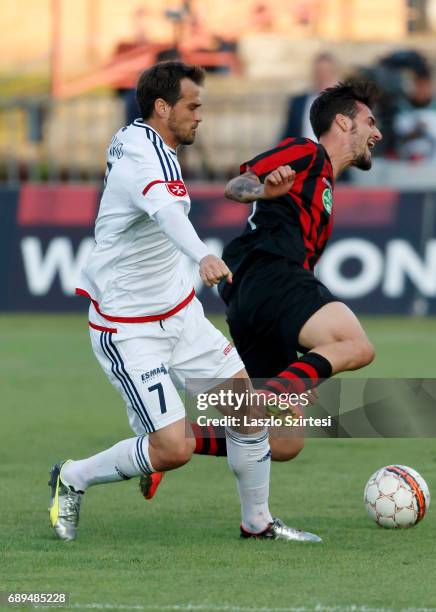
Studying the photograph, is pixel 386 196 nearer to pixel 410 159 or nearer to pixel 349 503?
pixel 410 159

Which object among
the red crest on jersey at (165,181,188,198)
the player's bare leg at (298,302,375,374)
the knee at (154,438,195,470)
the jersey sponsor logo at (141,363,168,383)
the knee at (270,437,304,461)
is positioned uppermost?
Answer: the red crest on jersey at (165,181,188,198)

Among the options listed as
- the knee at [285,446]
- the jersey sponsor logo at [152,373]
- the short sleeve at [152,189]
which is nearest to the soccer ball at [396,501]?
the knee at [285,446]

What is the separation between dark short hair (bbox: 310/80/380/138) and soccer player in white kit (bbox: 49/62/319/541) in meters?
0.84

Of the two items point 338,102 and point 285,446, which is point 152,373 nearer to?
point 285,446

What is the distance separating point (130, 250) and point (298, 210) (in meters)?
0.92

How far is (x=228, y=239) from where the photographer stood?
48.8 ft

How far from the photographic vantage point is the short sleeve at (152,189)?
5762mm

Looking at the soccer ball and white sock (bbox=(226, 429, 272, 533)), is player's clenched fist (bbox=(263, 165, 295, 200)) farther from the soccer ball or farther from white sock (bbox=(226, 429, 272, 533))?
the soccer ball

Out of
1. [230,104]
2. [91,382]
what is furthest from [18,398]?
[230,104]

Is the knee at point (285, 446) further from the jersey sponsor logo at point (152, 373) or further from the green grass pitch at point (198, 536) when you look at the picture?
the jersey sponsor logo at point (152, 373)

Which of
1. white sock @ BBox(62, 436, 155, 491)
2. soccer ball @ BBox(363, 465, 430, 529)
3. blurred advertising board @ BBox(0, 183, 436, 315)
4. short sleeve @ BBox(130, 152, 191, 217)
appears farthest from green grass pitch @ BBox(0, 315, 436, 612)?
blurred advertising board @ BBox(0, 183, 436, 315)

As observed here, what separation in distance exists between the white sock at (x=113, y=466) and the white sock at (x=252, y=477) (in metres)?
0.42

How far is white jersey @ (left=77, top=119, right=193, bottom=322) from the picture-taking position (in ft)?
19.6

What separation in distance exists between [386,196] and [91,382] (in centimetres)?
469
